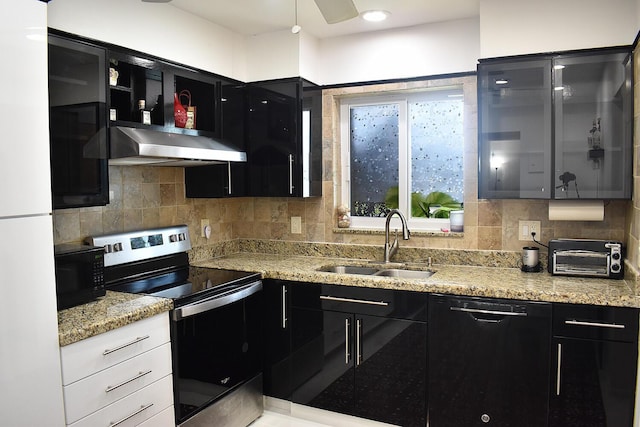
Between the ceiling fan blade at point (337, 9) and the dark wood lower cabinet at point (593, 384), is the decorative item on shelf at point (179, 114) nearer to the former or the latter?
the ceiling fan blade at point (337, 9)

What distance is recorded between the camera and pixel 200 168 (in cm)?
325

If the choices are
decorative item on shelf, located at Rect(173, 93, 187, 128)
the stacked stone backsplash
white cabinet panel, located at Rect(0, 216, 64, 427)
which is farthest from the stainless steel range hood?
white cabinet panel, located at Rect(0, 216, 64, 427)

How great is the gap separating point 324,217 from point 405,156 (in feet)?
2.39

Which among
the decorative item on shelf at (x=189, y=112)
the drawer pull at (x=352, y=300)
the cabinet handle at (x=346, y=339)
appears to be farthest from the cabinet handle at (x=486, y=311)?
the decorative item on shelf at (x=189, y=112)

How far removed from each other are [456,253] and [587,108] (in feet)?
3.71

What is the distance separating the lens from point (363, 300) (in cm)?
276

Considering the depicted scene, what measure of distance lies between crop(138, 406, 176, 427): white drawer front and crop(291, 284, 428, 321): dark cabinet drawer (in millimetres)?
941

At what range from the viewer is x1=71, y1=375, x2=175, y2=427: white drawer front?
2.00 m

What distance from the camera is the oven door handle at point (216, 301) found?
2381 millimetres

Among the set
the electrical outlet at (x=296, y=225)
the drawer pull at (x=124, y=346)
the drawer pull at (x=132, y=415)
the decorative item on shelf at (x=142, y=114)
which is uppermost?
the decorative item on shelf at (x=142, y=114)

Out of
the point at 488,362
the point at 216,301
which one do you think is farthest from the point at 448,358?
the point at 216,301

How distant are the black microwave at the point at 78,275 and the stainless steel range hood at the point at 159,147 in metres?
0.48

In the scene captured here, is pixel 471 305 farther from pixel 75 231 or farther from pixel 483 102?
pixel 75 231

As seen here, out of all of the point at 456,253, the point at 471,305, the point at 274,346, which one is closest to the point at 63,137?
the point at 274,346
